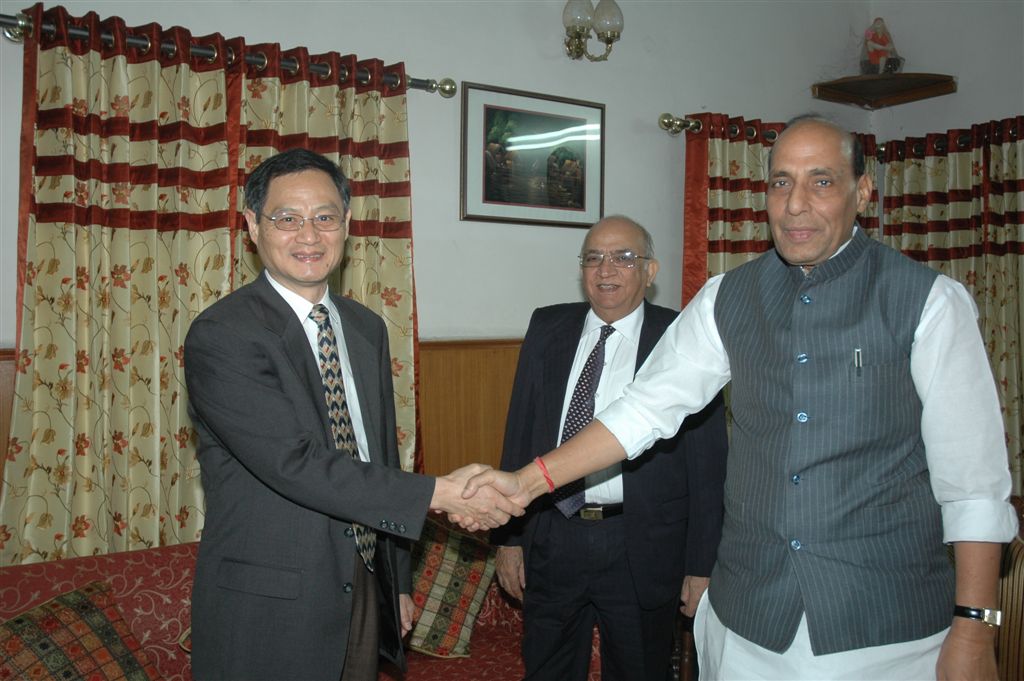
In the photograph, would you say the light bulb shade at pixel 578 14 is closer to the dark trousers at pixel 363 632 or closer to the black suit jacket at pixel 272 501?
the black suit jacket at pixel 272 501

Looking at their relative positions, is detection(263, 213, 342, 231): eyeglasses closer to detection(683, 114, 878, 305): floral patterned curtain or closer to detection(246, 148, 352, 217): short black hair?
detection(246, 148, 352, 217): short black hair

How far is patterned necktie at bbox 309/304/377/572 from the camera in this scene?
72.4 inches

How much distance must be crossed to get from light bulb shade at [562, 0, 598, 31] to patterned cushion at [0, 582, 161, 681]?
318cm

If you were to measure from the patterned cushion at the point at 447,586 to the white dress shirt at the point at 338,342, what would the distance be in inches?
48.2

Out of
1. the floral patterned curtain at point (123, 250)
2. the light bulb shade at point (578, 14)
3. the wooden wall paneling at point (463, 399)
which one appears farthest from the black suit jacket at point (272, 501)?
the light bulb shade at point (578, 14)

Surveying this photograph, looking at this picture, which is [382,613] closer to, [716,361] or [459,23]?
[716,361]

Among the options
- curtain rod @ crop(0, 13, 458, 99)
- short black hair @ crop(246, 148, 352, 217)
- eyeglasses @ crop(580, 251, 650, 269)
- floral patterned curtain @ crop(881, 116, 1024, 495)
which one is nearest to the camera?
short black hair @ crop(246, 148, 352, 217)

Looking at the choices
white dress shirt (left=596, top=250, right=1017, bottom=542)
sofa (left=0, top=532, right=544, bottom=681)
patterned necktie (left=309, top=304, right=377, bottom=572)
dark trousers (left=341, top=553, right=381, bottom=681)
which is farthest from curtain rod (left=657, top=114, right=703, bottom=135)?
dark trousers (left=341, top=553, right=381, bottom=681)

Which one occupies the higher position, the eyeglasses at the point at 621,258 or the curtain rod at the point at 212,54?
the curtain rod at the point at 212,54

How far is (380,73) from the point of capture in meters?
3.64

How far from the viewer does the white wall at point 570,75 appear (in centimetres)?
358

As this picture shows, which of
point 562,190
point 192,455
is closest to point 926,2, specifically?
point 562,190

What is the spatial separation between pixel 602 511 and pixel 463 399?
64.1 inches

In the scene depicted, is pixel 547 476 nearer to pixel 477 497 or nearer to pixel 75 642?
pixel 477 497
